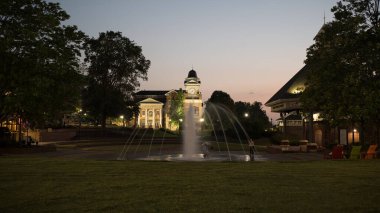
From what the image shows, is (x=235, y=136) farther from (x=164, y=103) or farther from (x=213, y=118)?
(x=164, y=103)

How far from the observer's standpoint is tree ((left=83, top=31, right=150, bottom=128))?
226 ft

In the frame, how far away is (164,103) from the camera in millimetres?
157875

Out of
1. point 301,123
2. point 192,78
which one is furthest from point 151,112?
point 301,123

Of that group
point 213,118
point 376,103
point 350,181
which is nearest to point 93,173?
point 350,181

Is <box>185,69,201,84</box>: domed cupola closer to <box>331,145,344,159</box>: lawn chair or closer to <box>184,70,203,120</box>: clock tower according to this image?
<box>184,70,203,120</box>: clock tower

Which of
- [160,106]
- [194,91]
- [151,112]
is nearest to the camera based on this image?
[160,106]

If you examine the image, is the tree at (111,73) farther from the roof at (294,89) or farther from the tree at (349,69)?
the tree at (349,69)

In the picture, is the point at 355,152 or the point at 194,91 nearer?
the point at 355,152

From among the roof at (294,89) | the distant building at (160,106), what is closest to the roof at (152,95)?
the distant building at (160,106)

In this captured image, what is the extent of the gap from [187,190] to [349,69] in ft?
68.6

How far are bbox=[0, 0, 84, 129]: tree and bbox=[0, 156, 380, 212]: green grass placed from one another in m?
11.0

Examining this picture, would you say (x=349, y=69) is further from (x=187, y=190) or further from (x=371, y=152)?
(x=187, y=190)

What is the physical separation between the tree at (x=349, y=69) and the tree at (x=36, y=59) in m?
19.0

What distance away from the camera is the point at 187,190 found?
39.1 feet
